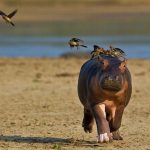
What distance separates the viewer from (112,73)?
733 centimetres

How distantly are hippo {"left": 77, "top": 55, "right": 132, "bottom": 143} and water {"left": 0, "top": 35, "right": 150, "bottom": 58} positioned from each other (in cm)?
1098

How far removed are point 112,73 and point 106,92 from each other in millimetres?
189

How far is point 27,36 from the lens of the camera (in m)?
26.5

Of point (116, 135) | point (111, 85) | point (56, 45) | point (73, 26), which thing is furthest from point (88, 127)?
point (73, 26)

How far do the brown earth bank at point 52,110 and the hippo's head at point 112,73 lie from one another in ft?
2.23

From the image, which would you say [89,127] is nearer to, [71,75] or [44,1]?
[71,75]

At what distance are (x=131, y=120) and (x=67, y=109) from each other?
1260 mm

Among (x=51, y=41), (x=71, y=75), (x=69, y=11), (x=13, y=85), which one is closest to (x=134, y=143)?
(x=13, y=85)

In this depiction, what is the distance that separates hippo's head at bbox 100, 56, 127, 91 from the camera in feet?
23.6

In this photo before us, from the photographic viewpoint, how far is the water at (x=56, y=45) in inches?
785

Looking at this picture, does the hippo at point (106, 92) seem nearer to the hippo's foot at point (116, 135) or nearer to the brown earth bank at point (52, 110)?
the hippo's foot at point (116, 135)

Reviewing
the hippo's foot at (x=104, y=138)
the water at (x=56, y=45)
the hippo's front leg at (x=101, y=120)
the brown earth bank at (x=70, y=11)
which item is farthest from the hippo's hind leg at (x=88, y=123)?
the brown earth bank at (x=70, y=11)

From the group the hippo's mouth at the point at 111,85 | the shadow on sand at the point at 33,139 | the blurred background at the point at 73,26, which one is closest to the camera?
the hippo's mouth at the point at 111,85

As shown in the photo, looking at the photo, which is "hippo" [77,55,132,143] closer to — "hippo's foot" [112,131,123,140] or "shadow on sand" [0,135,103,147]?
"hippo's foot" [112,131,123,140]
